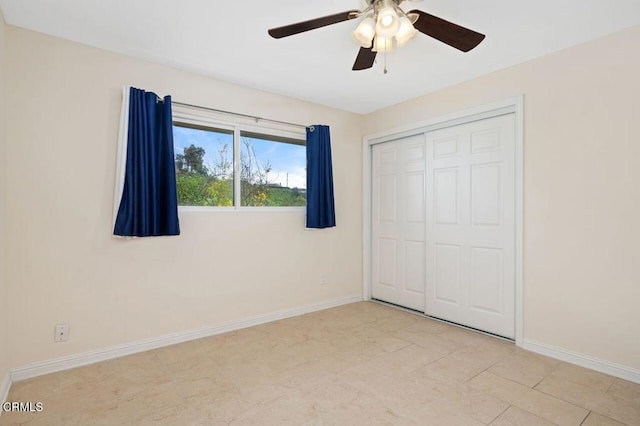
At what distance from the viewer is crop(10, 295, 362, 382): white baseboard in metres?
2.34

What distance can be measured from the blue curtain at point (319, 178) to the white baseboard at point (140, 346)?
1.03 meters

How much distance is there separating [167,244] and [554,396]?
3.06 meters

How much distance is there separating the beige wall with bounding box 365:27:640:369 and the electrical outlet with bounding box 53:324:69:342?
3647 mm

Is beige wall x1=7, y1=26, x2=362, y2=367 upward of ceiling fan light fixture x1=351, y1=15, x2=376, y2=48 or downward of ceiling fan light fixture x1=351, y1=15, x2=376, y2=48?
downward

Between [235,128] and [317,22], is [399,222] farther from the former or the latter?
[317,22]

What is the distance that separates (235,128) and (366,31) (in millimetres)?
1844

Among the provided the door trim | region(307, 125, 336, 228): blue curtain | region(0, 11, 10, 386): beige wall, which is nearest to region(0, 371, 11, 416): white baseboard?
region(0, 11, 10, 386): beige wall

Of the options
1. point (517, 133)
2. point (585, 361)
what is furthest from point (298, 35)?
point (585, 361)

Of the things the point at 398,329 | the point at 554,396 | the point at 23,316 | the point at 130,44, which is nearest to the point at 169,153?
the point at 130,44

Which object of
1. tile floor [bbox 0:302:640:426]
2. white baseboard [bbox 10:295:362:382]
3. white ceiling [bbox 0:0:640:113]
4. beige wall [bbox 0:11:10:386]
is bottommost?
tile floor [bbox 0:302:640:426]

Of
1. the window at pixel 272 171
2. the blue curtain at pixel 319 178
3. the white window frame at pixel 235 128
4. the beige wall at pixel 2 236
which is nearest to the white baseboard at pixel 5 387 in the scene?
the beige wall at pixel 2 236

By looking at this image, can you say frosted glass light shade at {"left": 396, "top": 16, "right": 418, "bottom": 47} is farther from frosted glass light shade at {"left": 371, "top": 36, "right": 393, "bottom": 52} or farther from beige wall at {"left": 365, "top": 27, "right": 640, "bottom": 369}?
beige wall at {"left": 365, "top": 27, "right": 640, "bottom": 369}

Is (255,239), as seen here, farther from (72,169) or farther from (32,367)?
(32,367)

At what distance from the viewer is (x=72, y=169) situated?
2.49 meters
